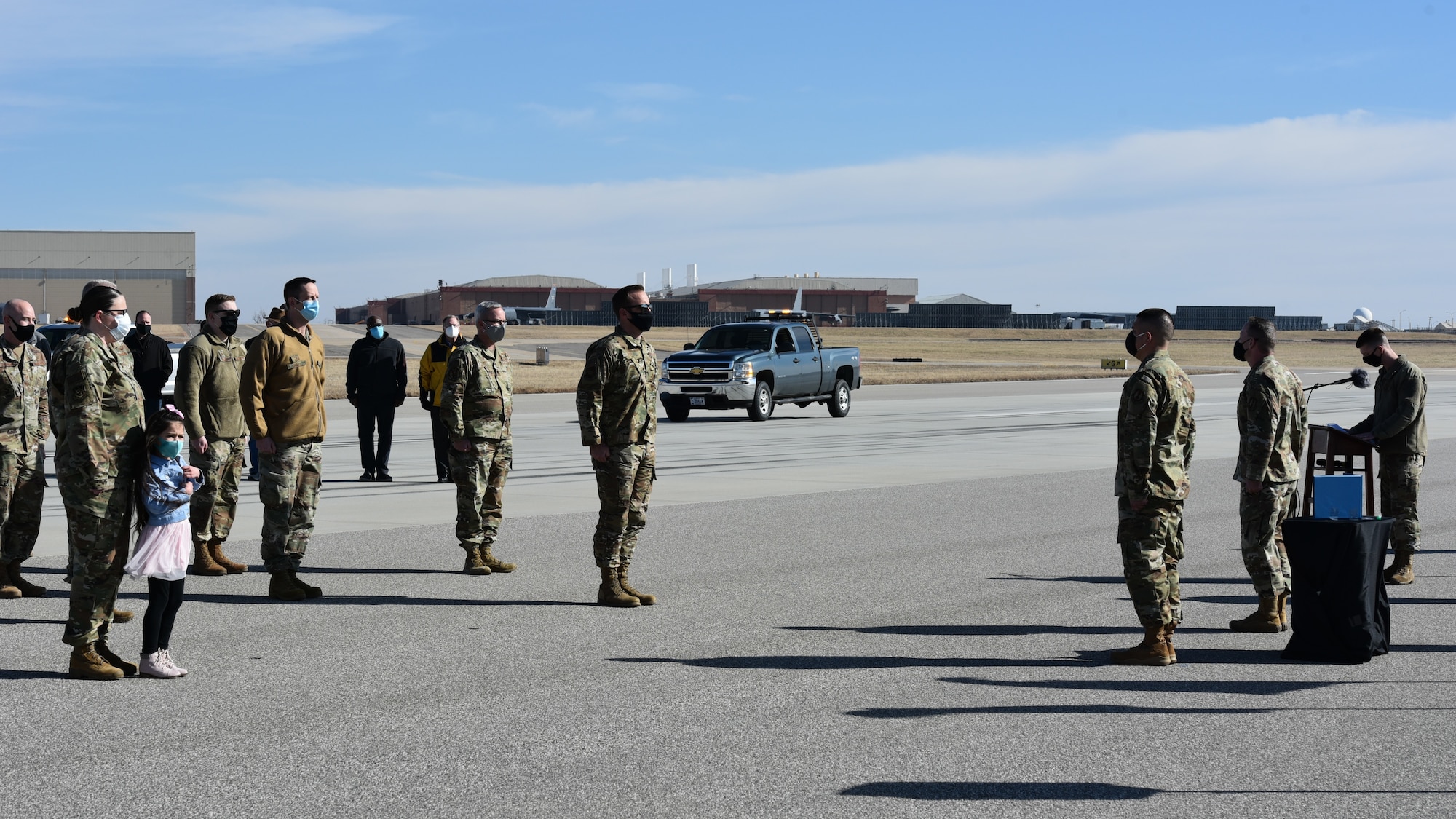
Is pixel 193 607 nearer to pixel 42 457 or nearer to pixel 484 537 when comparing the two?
pixel 42 457

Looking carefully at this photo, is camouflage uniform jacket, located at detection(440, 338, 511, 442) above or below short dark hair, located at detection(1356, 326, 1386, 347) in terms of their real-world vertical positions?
below

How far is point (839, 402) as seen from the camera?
30.4 m

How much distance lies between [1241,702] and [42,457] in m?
6.81

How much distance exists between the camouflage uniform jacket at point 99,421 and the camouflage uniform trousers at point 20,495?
218 centimetres

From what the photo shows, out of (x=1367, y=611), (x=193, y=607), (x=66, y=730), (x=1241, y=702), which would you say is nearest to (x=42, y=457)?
(x=193, y=607)

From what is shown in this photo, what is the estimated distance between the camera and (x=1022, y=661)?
731 cm

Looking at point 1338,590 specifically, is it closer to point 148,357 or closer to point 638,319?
point 638,319

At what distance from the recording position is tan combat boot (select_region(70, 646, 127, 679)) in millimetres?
6734

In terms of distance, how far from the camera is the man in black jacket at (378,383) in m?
15.8

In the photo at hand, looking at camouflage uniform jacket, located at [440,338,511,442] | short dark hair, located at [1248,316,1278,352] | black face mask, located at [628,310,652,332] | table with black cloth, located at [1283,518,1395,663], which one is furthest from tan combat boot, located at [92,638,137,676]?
short dark hair, located at [1248,316,1278,352]

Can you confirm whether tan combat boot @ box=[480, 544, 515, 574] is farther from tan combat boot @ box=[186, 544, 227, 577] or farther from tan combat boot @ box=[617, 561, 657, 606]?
tan combat boot @ box=[186, 544, 227, 577]

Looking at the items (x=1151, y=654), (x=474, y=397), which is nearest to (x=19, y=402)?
(x=474, y=397)

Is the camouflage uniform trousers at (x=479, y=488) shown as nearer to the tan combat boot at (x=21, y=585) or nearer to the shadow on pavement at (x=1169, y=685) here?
the tan combat boot at (x=21, y=585)

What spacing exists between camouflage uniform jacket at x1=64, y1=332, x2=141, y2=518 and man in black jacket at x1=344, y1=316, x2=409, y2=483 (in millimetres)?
8742
